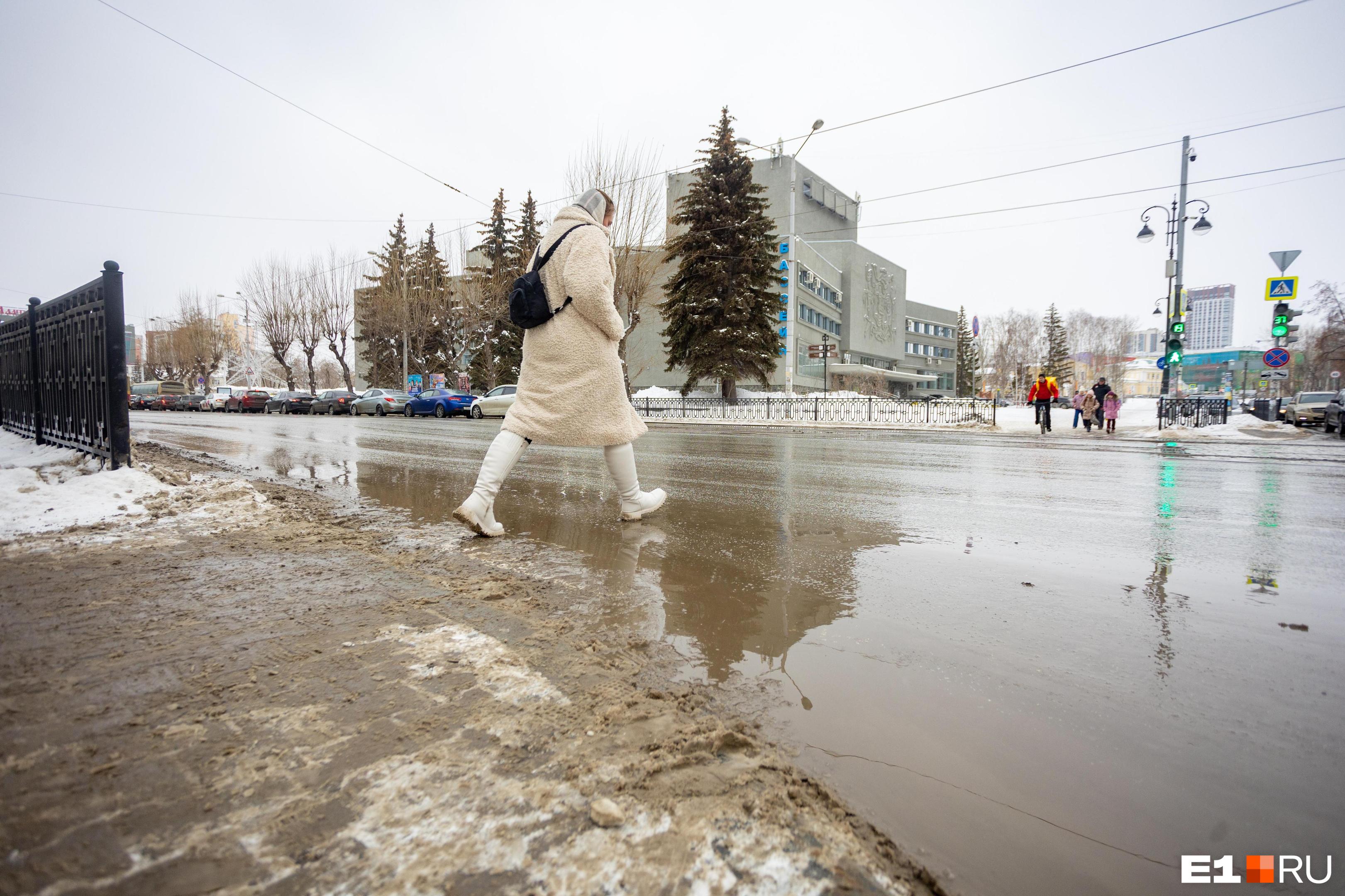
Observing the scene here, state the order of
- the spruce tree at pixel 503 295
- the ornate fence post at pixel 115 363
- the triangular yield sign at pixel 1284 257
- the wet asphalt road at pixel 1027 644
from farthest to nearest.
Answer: the spruce tree at pixel 503 295
the triangular yield sign at pixel 1284 257
the ornate fence post at pixel 115 363
the wet asphalt road at pixel 1027 644

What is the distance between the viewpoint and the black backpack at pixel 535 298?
405 cm

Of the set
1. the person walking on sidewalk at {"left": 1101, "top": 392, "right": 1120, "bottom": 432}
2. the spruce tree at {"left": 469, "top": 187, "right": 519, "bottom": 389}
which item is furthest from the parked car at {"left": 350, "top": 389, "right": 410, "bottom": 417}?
the person walking on sidewalk at {"left": 1101, "top": 392, "right": 1120, "bottom": 432}

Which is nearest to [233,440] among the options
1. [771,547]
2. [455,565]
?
[455,565]

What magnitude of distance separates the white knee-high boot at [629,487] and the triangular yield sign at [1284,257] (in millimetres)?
22848

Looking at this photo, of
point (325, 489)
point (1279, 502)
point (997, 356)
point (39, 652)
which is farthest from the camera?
point (997, 356)

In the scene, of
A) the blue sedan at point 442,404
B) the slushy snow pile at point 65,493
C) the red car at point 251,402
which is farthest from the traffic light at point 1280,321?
the red car at point 251,402

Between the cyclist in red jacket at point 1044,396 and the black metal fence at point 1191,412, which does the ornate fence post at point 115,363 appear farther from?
the black metal fence at point 1191,412

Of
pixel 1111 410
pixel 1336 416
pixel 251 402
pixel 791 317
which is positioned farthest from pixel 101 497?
pixel 791 317

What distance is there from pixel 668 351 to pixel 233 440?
22.2m

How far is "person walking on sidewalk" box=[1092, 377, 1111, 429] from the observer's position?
20688 mm

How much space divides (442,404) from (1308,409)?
1366 inches

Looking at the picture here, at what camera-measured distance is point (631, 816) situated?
4.65 feet

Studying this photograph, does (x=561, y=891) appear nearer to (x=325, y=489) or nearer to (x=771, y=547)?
(x=771, y=547)

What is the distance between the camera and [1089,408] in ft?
70.2
